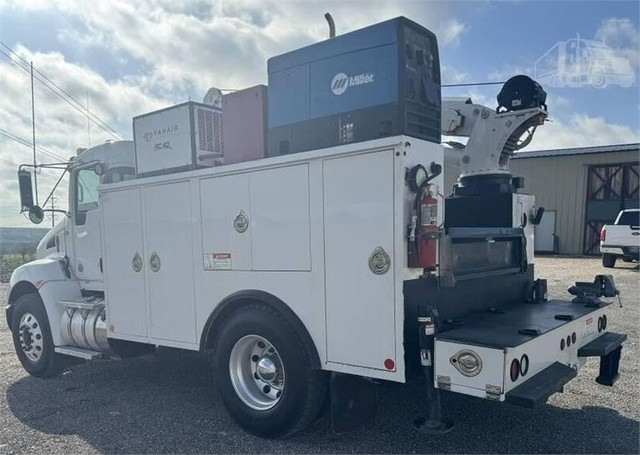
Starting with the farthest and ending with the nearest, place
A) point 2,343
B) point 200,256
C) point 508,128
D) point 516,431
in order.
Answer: point 2,343 < point 508,128 < point 200,256 < point 516,431

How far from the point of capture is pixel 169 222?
463 cm

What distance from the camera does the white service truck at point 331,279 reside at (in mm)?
3186

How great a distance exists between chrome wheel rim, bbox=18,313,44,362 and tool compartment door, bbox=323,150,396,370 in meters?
4.20

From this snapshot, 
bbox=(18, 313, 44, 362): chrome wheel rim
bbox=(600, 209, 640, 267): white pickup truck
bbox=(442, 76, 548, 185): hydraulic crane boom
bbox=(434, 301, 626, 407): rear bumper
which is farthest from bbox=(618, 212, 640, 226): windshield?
bbox=(18, 313, 44, 362): chrome wheel rim

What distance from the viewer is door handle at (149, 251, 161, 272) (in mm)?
4750

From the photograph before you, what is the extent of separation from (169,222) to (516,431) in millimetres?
3488

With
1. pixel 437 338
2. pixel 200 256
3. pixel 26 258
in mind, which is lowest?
pixel 26 258

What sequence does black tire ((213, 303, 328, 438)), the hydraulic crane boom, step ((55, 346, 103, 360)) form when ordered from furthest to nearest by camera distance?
the hydraulic crane boom < step ((55, 346, 103, 360)) < black tire ((213, 303, 328, 438))

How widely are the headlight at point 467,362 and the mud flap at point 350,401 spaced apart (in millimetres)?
789

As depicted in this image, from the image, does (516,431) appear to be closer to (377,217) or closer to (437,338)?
(437,338)

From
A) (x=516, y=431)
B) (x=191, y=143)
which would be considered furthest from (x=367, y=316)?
(x=191, y=143)

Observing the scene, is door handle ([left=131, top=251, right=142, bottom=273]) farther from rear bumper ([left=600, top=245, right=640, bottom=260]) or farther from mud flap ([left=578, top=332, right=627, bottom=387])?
rear bumper ([left=600, top=245, right=640, bottom=260])

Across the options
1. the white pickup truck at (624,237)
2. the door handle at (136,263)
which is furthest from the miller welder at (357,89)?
the white pickup truck at (624,237)

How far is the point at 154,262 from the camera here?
479cm
